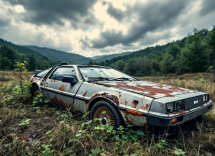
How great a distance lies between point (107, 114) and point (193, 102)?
1.40 metres

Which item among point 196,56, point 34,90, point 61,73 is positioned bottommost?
point 34,90

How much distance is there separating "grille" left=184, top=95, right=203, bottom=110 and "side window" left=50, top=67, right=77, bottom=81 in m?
2.22

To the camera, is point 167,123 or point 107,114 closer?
point 167,123

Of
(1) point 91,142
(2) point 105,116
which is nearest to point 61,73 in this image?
(2) point 105,116

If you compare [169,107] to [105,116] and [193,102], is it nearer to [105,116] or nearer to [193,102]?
[193,102]

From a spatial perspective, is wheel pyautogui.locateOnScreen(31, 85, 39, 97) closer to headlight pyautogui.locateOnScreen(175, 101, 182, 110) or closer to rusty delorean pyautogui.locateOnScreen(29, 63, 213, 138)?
rusty delorean pyautogui.locateOnScreen(29, 63, 213, 138)

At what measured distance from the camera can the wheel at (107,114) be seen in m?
1.76

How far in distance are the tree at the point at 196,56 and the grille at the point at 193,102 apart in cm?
3738

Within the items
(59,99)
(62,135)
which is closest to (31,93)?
(59,99)

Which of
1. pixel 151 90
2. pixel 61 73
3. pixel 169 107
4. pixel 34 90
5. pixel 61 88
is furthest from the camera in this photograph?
pixel 34 90

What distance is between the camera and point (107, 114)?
6.24 feet

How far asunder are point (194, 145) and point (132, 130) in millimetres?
982

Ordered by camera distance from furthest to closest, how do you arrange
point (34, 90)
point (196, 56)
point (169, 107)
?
point (196, 56) < point (34, 90) < point (169, 107)

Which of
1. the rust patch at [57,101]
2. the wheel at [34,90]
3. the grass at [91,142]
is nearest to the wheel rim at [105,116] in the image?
the grass at [91,142]
